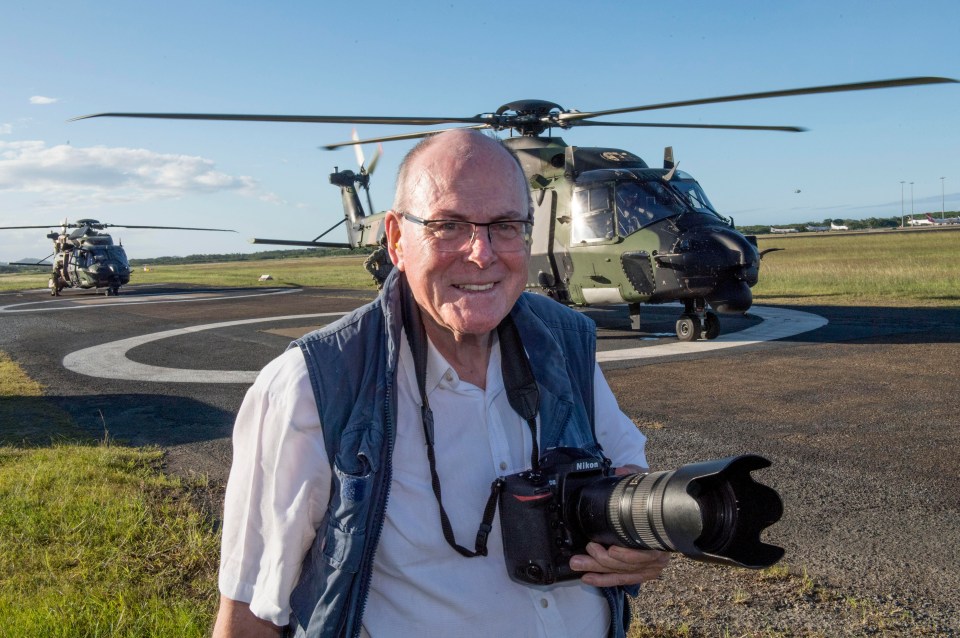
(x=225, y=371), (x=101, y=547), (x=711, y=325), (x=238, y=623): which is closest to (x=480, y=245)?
(x=238, y=623)

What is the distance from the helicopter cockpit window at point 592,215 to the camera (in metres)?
12.0

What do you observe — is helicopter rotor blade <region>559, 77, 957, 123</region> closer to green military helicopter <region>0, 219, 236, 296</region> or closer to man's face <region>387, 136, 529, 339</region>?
man's face <region>387, 136, 529, 339</region>

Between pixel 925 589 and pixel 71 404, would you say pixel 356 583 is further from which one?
pixel 71 404

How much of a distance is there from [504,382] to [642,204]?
9892 millimetres

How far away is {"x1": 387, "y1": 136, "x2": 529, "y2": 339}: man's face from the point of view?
2139 millimetres

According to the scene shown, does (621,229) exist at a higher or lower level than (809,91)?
lower

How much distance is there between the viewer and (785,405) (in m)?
7.23

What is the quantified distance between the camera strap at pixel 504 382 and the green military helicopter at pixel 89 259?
28386mm

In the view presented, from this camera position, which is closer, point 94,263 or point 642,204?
point 642,204

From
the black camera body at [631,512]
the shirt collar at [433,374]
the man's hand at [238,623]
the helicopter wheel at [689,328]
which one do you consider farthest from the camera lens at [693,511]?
the helicopter wheel at [689,328]

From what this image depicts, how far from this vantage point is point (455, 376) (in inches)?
85.0

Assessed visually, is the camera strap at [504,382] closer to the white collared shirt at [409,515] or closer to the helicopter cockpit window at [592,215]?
the white collared shirt at [409,515]

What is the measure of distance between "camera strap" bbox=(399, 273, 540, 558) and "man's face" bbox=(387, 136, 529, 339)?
0.24 feet

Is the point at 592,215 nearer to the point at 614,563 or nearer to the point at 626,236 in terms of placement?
the point at 626,236
